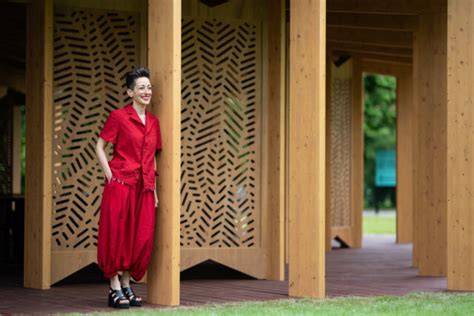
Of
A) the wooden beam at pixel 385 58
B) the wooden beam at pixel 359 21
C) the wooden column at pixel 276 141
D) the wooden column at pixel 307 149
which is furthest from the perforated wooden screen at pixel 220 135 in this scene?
the wooden beam at pixel 385 58

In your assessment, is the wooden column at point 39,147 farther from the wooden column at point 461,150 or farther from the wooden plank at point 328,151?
the wooden plank at point 328,151

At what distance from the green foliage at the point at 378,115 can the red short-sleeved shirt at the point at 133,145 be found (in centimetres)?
2589

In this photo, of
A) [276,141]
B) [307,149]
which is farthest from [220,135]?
[307,149]

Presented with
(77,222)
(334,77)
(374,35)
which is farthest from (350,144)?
(77,222)

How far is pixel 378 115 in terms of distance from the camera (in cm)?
3303

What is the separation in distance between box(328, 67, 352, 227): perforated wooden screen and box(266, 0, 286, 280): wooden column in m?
5.06

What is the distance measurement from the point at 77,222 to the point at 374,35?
5837mm

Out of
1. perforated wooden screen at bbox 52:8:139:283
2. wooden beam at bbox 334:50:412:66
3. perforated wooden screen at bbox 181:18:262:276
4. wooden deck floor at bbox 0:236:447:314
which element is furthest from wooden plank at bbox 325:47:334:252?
perforated wooden screen at bbox 52:8:139:283

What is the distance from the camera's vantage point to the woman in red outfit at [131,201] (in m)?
7.32

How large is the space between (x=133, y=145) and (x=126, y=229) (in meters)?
0.62

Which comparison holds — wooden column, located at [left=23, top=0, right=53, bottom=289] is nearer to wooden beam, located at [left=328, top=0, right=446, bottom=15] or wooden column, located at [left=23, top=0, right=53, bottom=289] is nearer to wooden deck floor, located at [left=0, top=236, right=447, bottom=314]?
wooden deck floor, located at [left=0, top=236, right=447, bottom=314]

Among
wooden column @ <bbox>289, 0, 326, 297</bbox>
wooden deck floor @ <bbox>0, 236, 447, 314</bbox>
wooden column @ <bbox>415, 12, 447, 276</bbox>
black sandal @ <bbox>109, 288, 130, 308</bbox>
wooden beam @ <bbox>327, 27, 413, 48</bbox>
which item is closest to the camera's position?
black sandal @ <bbox>109, 288, 130, 308</bbox>

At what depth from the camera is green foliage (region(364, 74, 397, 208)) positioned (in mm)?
33000

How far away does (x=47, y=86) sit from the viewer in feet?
29.1
